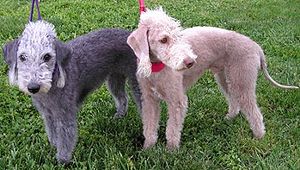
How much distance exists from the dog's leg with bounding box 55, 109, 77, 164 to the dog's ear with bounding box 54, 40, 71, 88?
34 cm

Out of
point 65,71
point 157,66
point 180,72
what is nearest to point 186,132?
point 180,72

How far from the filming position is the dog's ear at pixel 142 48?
3934 millimetres

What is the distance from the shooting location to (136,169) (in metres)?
4.01

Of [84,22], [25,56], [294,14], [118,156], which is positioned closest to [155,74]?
[118,156]

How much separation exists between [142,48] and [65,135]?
0.99m

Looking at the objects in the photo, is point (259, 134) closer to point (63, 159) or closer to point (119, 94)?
point (119, 94)

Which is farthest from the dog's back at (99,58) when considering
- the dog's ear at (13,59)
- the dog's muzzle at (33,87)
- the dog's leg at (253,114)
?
the dog's leg at (253,114)

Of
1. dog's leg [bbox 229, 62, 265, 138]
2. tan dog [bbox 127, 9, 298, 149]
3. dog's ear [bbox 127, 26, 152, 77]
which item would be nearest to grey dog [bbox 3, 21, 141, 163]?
tan dog [bbox 127, 9, 298, 149]

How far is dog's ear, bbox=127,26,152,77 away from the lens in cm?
393

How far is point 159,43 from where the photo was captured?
4004mm

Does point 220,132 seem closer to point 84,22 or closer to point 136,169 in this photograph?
point 136,169

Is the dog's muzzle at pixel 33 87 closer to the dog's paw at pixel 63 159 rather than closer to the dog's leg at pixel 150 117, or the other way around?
the dog's paw at pixel 63 159

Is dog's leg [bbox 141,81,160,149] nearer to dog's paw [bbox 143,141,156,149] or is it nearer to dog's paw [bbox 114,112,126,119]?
dog's paw [bbox 143,141,156,149]

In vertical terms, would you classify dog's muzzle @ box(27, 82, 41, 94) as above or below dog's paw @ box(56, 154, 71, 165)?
above
